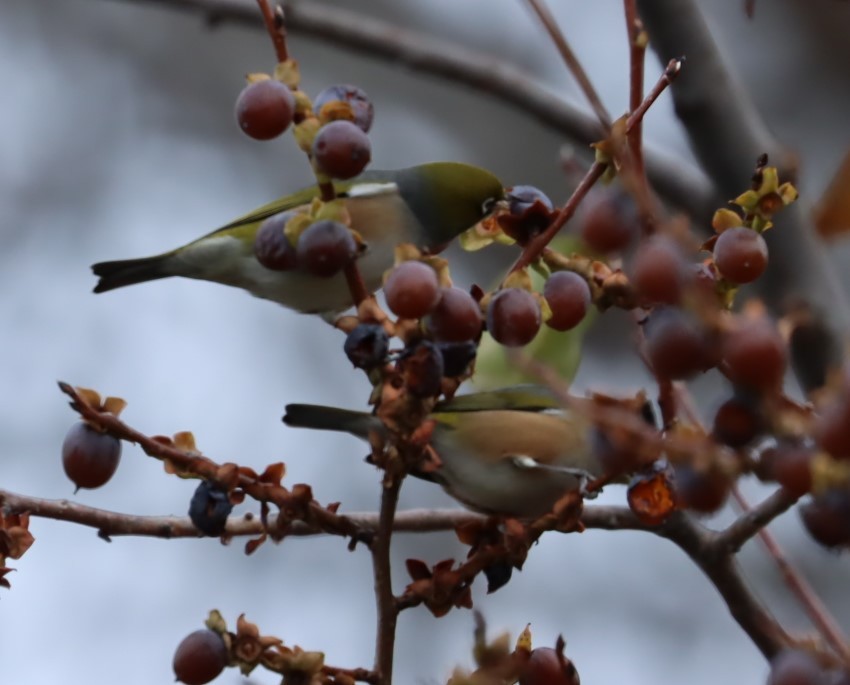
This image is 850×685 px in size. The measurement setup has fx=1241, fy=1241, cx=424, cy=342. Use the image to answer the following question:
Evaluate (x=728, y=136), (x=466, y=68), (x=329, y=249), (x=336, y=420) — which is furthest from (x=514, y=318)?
(x=466, y=68)

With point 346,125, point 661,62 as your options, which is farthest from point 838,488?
point 661,62

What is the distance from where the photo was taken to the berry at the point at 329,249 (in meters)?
1.03

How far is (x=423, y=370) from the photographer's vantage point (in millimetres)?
993

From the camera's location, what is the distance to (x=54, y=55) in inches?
259

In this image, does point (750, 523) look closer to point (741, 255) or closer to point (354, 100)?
point (741, 255)

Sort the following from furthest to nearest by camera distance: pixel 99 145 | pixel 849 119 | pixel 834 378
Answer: pixel 99 145
pixel 849 119
pixel 834 378

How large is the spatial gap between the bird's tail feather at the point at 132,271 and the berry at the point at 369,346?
1.54 meters

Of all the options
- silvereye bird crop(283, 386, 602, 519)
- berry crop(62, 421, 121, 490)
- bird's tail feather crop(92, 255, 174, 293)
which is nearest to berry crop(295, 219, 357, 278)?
berry crop(62, 421, 121, 490)

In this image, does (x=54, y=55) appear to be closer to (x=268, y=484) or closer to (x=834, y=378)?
(x=268, y=484)

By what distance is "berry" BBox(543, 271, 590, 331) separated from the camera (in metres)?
1.14

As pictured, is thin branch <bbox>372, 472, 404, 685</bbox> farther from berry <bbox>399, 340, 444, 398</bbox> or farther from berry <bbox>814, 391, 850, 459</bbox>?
berry <bbox>814, 391, 850, 459</bbox>

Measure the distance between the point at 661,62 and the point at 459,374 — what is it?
136cm

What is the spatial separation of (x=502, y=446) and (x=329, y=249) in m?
1.12

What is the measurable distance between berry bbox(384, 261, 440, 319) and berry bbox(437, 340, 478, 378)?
0.04 meters
